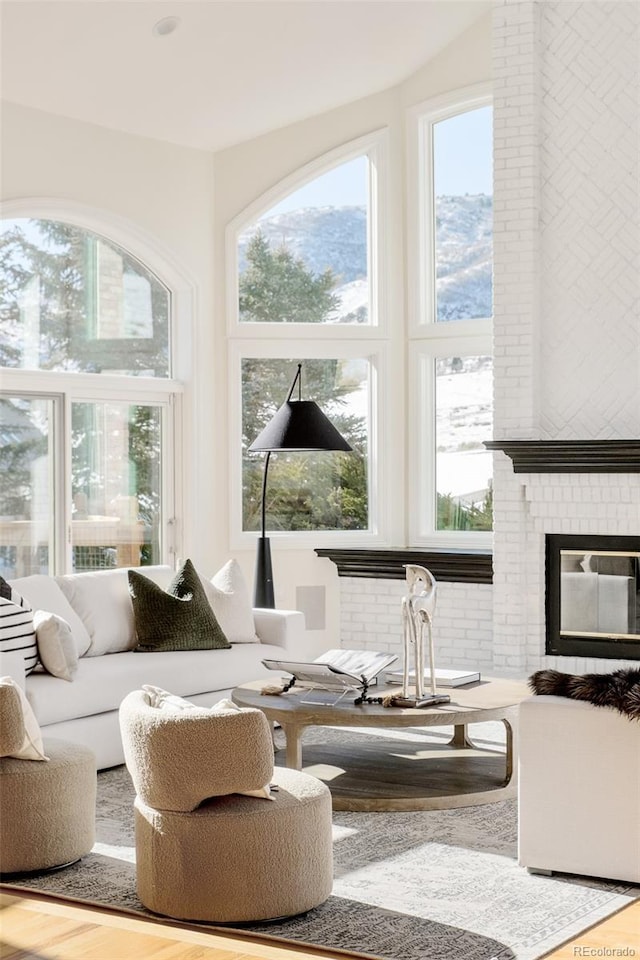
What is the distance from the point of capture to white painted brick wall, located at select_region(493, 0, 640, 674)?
714 centimetres

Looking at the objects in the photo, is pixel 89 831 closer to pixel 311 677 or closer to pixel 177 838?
pixel 177 838

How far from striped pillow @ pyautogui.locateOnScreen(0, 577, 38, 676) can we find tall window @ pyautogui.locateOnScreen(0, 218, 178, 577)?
1924mm

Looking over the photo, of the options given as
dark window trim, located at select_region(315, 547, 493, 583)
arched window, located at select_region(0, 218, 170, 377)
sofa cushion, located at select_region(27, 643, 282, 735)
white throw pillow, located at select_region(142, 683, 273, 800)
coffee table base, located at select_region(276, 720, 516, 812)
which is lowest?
coffee table base, located at select_region(276, 720, 516, 812)

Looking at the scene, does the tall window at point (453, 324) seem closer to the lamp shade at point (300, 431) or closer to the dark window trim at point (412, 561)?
the dark window trim at point (412, 561)

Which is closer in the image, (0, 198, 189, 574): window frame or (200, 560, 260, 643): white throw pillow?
(200, 560, 260, 643): white throw pillow

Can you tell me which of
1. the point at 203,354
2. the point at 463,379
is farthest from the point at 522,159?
the point at 203,354

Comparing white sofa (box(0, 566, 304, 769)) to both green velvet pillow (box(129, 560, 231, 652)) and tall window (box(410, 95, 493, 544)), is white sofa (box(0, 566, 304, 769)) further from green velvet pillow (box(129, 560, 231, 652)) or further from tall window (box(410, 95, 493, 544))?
tall window (box(410, 95, 493, 544))

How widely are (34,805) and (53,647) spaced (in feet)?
A: 4.66

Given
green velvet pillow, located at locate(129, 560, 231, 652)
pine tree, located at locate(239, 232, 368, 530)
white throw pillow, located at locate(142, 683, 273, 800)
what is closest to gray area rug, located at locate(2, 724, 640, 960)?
white throw pillow, located at locate(142, 683, 273, 800)

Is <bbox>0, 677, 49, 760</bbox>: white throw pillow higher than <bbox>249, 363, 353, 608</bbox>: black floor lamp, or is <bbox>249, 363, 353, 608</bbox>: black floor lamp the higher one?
<bbox>249, 363, 353, 608</bbox>: black floor lamp

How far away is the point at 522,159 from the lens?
738 centimetres

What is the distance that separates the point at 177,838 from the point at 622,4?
5.74 meters

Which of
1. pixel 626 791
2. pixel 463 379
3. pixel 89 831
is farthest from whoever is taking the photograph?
pixel 463 379

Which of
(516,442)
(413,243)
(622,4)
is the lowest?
(516,442)
